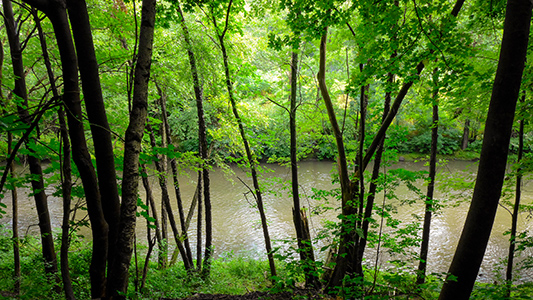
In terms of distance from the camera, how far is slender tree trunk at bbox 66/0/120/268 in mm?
1729

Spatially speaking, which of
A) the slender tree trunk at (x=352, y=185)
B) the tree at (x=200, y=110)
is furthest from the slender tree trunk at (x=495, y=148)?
the tree at (x=200, y=110)

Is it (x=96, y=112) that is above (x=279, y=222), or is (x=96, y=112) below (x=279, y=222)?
above

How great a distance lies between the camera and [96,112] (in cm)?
181

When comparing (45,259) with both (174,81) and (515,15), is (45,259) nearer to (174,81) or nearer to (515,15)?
(174,81)

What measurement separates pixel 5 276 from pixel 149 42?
562cm

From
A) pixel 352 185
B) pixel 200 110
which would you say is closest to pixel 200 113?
pixel 200 110

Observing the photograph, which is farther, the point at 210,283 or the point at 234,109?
the point at 210,283

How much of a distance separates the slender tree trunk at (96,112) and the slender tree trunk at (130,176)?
0.34 ft

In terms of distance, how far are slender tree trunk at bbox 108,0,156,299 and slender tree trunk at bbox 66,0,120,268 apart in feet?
0.34

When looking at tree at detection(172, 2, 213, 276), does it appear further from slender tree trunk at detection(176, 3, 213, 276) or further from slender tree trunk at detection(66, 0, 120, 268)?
slender tree trunk at detection(66, 0, 120, 268)

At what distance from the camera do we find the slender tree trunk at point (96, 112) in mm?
1729

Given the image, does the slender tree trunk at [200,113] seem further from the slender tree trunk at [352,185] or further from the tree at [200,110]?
the slender tree trunk at [352,185]

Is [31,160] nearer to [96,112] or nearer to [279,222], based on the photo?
[96,112]

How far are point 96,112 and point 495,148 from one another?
3282 millimetres
